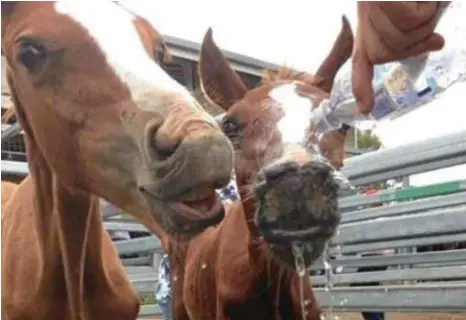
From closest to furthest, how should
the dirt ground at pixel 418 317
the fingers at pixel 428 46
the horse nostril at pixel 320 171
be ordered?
the fingers at pixel 428 46, the horse nostril at pixel 320 171, the dirt ground at pixel 418 317

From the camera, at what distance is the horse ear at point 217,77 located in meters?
4.68

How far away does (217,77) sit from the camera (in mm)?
4730

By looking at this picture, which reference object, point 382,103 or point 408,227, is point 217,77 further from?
point 382,103

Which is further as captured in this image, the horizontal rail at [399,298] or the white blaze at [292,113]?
the horizontal rail at [399,298]

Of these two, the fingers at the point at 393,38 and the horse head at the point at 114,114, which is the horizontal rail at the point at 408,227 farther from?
the fingers at the point at 393,38

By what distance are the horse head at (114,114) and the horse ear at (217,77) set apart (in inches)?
57.2

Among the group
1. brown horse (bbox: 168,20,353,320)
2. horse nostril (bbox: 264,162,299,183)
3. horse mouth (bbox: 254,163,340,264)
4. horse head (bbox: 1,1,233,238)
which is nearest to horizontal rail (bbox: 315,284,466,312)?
brown horse (bbox: 168,20,353,320)

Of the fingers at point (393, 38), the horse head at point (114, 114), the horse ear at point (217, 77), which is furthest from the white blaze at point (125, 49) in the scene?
the horse ear at point (217, 77)

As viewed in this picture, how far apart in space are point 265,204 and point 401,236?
1245 millimetres

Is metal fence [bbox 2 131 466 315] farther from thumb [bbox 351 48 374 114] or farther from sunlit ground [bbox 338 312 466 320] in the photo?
thumb [bbox 351 48 374 114]

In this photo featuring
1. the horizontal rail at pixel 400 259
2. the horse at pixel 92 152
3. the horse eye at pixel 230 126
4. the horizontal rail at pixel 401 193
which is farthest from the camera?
the horizontal rail at pixel 401 193

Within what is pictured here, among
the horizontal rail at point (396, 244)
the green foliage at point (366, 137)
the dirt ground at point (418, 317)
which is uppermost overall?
the green foliage at point (366, 137)

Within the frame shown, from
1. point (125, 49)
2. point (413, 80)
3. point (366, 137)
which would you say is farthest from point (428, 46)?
point (366, 137)

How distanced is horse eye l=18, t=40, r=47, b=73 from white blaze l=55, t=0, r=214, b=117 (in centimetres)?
14
